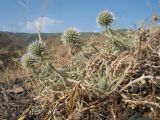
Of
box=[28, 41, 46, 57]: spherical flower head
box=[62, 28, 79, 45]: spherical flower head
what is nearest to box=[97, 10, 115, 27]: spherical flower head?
box=[62, 28, 79, 45]: spherical flower head

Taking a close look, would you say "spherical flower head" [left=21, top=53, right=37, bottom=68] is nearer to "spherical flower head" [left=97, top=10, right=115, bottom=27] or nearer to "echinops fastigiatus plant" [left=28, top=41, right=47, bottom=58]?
"echinops fastigiatus plant" [left=28, top=41, right=47, bottom=58]

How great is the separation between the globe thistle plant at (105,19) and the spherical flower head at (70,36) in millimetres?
262

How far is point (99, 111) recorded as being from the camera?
99.3 inches

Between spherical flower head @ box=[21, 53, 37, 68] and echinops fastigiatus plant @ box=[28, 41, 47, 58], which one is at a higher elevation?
echinops fastigiatus plant @ box=[28, 41, 47, 58]

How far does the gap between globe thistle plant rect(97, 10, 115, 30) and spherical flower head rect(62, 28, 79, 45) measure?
262 millimetres

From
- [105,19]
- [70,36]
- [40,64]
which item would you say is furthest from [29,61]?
[105,19]

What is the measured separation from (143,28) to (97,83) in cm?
97

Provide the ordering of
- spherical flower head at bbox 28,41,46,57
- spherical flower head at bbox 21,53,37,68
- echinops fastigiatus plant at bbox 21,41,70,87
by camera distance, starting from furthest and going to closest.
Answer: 1. spherical flower head at bbox 21,53,37,68
2. spherical flower head at bbox 28,41,46,57
3. echinops fastigiatus plant at bbox 21,41,70,87

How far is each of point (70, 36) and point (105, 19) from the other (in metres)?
0.42

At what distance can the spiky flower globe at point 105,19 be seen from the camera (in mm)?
3572

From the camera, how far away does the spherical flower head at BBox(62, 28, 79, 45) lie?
11.1 feet

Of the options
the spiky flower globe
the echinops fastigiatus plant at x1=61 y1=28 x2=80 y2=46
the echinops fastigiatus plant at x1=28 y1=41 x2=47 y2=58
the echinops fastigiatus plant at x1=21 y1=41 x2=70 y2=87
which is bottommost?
the echinops fastigiatus plant at x1=21 y1=41 x2=70 y2=87

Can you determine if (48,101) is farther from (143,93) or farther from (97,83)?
(143,93)

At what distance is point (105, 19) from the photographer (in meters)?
3.57
